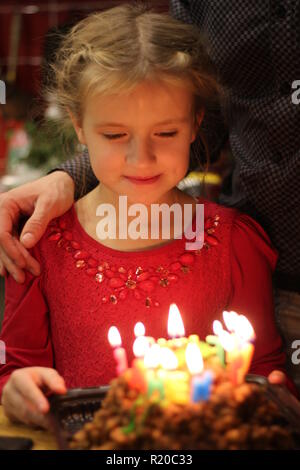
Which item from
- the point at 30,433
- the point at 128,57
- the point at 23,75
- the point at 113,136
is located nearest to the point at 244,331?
the point at 30,433

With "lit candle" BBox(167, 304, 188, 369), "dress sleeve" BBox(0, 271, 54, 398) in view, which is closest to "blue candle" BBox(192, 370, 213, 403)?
"lit candle" BBox(167, 304, 188, 369)

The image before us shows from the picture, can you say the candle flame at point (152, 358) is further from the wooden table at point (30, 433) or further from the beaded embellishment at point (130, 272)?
the beaded embellishment at point (130, 272)

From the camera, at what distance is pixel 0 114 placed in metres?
3.91

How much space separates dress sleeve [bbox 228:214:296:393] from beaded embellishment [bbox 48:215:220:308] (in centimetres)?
6

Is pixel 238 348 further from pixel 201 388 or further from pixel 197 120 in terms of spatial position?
pixel 197 120

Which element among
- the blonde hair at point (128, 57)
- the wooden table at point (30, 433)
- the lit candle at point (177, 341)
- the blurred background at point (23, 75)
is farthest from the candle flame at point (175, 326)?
the blurred background at point (23, 75)

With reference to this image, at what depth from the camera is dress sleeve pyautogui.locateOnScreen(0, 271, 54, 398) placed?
1.41 meters

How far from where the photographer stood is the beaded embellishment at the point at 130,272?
142 cm

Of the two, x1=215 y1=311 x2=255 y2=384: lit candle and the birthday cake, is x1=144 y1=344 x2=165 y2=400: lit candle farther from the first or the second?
x1=215 y1=311 x2=255 y2=384: lit candle

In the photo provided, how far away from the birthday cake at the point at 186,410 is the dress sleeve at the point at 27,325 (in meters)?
0.52

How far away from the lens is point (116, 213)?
1.49 m

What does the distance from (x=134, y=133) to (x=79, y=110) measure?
200 millimetres
